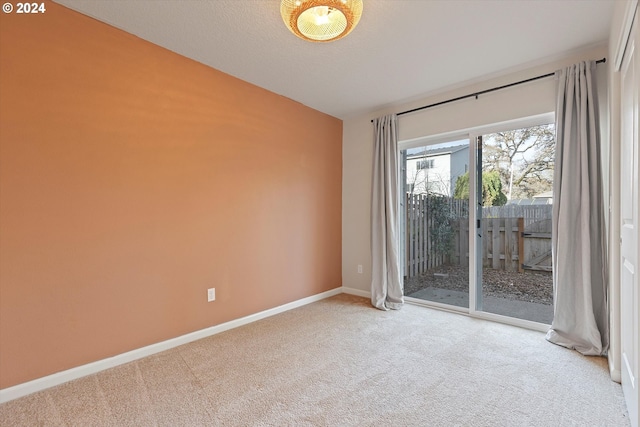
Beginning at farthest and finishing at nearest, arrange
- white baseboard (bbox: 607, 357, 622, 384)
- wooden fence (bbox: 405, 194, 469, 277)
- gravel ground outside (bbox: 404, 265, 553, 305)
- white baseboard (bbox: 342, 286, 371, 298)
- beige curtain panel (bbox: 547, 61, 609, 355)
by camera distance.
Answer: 1. white baseboard (bbox: 342, 286, 371, 298)
2. wooden fence (bbox: 405, 194, 469, 277)
3. gravel ground outside (bbox: 404, 265, 553, 305)
4. beige curtain panel (bbox: 547, 61, 609, 355)
5. white baseboard (bbox: 607, 357, 622, 384)

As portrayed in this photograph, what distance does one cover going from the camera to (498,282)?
10.4 ft

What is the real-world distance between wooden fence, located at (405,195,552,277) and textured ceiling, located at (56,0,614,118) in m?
1.39

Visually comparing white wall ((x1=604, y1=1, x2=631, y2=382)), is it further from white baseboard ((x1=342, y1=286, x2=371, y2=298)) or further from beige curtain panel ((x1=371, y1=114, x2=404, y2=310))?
white baseboard ((x1=342, y1=286, x2=371, y2=298))

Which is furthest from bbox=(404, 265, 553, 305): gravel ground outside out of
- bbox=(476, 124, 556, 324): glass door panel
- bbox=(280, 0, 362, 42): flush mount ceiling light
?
bbox=(280, 0, 362, 42): flush mount ceiling light

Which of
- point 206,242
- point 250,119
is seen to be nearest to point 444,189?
point 250,119

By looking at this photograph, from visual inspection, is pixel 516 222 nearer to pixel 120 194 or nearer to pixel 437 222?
pixel 437 222

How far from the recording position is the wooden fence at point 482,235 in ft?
9.61

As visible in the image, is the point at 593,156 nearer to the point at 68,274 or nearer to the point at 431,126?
the point at 431,126

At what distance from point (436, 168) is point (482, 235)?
3.10ft

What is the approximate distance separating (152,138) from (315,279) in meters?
2.47

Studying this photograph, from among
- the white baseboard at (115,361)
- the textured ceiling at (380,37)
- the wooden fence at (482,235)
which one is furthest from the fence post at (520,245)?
the white baseboard at (115,361)

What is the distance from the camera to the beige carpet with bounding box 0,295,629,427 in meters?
1.67

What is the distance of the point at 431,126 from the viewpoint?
351 centimetres

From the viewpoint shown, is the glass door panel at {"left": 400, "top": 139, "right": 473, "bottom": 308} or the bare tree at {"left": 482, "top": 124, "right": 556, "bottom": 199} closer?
the bare tree at {"left": 482, "top": 124, "right": 556, "bottom": 199}
